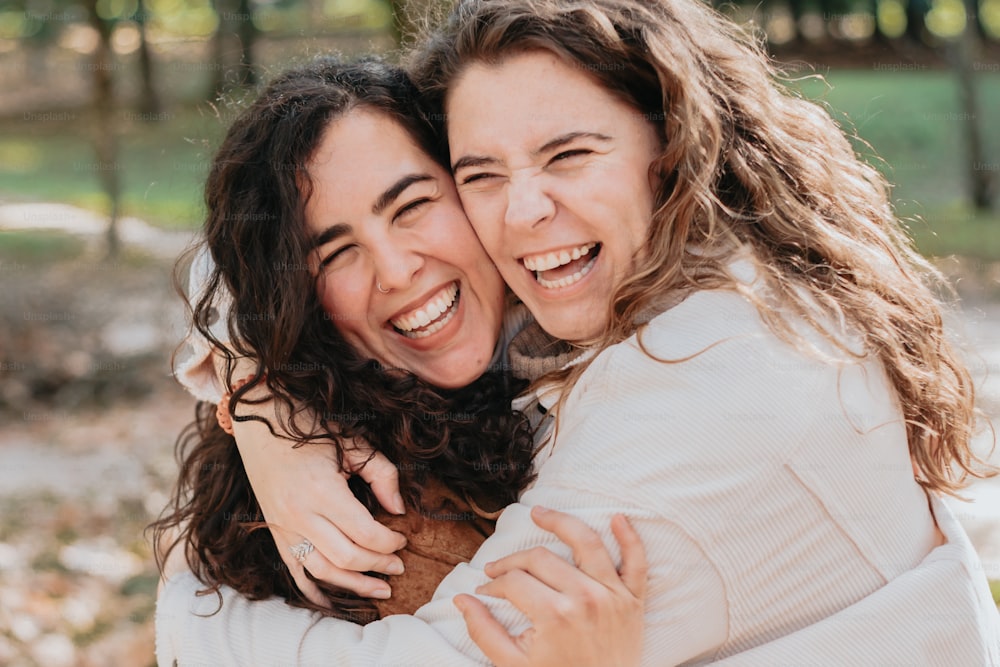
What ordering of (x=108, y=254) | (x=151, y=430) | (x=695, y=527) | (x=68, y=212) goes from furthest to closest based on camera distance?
(x=68, y=212) < (x=108, y=254) < (x=151, y=430) < (x=695, y=527)

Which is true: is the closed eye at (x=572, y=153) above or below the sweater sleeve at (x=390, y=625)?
above

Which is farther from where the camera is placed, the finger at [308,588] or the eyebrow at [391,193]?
the eyebrow at [391,193]

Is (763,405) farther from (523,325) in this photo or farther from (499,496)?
(523,325)

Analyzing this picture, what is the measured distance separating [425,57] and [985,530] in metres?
3.65

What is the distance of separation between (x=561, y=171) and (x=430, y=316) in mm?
596

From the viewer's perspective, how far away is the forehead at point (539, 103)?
2.47m

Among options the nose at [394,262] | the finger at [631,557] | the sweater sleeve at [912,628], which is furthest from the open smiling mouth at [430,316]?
the sweater sleeve at [912,628]

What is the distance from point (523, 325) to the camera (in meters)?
3.00

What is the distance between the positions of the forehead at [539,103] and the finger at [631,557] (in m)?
0.96

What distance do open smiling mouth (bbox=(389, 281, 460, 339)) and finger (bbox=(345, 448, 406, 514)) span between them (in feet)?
1.41

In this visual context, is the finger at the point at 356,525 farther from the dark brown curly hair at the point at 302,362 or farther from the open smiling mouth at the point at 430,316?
the open smiling mouth at the point at 430,316

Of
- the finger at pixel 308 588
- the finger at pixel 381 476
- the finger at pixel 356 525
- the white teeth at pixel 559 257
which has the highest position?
the white teeth at pixel 559 257

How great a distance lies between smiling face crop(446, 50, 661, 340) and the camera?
8.12 ft

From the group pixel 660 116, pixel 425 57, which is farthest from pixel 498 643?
pixel 425 57
